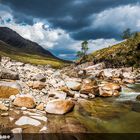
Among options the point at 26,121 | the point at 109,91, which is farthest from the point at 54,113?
the point at 109,91

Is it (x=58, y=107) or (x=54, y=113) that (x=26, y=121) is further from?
(x=58, y=107)

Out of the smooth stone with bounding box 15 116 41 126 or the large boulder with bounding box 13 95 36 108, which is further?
the large boulder with bounding box 13 95 36 108

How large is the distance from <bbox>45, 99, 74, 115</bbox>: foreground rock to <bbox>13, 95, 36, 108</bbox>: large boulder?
1.43 metres

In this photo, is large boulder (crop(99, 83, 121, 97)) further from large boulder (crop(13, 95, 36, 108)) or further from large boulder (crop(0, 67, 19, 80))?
large boulder (crop(13, 95, 36, 108))

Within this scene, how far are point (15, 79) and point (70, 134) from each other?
52.6 feet

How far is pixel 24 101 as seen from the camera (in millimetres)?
22797

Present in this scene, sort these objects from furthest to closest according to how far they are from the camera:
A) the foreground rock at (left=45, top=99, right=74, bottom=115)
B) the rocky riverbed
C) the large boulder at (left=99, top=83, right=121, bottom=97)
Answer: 1. the large boulder at (left=99, top=83, right=121, bottom=97)
2. the foreground rock at (left=45, top=99, right=74, bottom=115)
3. the rocky riverbed

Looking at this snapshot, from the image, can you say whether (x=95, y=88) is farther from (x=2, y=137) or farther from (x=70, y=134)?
(x=2, y=137)

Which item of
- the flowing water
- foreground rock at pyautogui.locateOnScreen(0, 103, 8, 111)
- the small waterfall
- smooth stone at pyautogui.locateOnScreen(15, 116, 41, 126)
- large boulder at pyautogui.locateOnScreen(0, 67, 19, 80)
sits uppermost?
large boulder at pyautogui.locateOnScreen(0, 67, 19, 80)

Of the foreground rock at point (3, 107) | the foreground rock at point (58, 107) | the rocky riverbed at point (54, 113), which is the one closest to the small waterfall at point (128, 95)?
the rocky riverbed at point (54, 113)

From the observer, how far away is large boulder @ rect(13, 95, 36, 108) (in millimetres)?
22484

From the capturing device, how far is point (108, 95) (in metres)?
35.7

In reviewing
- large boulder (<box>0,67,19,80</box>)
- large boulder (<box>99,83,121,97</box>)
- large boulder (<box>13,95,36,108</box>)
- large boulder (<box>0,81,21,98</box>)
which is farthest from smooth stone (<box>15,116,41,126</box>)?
large boulder (<box>99,83,121,97</box>)

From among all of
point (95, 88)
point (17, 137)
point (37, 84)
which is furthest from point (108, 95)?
point (17, 137)
